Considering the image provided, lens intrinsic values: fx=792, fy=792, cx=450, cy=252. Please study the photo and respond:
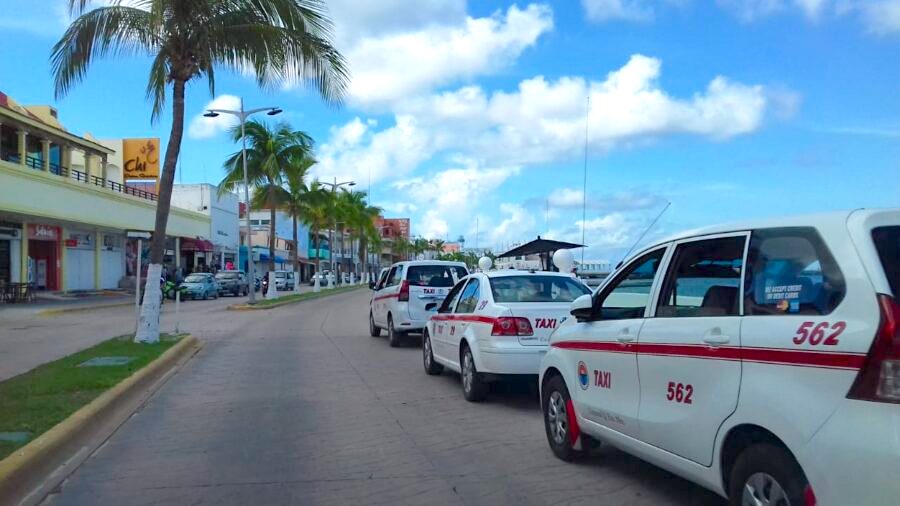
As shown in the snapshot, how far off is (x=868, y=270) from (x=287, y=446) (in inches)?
220

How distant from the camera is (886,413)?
3473 millimetres

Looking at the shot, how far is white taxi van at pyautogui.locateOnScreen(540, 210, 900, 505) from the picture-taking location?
3578 mm

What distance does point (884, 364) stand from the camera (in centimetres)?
351

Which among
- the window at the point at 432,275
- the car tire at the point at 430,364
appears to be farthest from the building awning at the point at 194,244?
the car tire at the point at 430,364

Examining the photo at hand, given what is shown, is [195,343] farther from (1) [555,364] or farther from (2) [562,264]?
(1) [555,364]

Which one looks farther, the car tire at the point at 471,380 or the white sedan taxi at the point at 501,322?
the car tire at the point at 471,380

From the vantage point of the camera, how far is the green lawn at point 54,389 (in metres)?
7.81

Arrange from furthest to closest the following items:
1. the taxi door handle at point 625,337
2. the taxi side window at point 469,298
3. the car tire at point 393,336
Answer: the car tire at point 393,336, the taxi side window at point 469,298, the taxi door handle at point 625,337

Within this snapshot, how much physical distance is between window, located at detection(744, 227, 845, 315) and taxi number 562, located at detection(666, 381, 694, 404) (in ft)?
2.14

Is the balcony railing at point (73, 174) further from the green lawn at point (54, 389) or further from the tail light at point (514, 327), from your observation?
the tail light at point (514, 327)

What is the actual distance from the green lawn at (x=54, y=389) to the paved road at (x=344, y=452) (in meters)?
0.66

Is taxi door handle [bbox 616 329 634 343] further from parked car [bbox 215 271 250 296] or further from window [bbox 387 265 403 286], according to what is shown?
parked car [bbox 215 271 250 296]

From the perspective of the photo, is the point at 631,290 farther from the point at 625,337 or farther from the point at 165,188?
the point at 165,188

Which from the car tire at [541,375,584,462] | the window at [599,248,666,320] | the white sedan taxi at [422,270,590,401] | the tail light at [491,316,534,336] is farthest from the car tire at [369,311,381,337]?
the window at [599,248,666,320]
